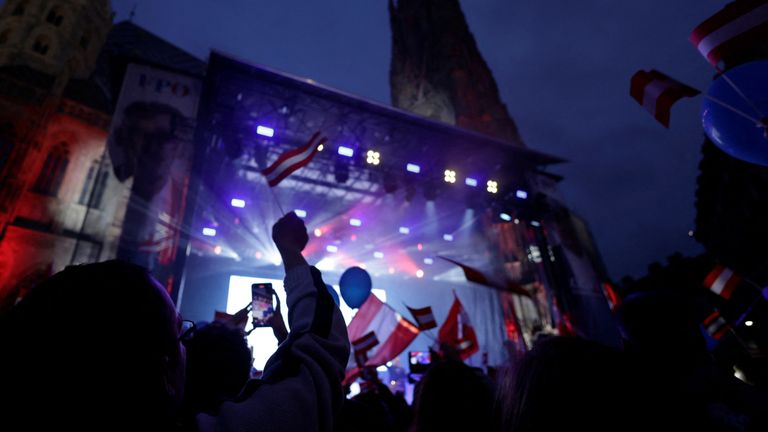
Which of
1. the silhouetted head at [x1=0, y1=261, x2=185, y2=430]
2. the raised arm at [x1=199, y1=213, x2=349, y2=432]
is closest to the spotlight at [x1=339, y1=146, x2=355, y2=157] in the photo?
the raised arm at [x1=199, y1=213, x2=349, y2=432]

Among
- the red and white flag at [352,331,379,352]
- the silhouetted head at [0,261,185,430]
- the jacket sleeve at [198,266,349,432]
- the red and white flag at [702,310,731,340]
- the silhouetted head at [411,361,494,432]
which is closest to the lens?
the silhouetted head at [0,261,185,430]

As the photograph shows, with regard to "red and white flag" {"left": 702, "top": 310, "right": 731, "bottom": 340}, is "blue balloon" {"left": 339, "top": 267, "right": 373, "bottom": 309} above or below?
above

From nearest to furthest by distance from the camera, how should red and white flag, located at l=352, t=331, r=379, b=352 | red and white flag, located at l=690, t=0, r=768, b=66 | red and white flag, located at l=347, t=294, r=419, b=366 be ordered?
red and white flag, located at l=690, t=0, r=768, b=66 < red and white flag, located at l=352, t=331, r=379, b=352 < red and white flag, located at l=347, t=294, r=419, b=366

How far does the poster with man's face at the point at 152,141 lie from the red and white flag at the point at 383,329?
673 centimetres

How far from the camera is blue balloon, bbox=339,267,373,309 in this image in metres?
6.47

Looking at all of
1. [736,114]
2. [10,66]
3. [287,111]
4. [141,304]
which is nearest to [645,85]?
[736,114]

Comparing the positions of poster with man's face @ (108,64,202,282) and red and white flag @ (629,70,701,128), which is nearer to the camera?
red and white flag @ (629,70,701,128)

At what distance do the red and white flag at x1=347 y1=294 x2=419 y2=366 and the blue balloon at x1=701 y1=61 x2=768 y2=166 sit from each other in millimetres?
6794

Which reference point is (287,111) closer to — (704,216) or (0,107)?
(0,107)

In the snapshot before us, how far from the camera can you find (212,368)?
1.91 m

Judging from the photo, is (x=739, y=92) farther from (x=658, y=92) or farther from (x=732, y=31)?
(x=658, y=92)

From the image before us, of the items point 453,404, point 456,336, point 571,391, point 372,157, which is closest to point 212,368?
point 453,404

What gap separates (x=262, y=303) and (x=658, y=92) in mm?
5071

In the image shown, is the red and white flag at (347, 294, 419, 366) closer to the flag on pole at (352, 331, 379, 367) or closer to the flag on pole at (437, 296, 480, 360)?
the flag on pole at (352, 331, 379, 367)
